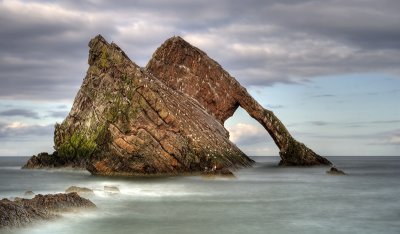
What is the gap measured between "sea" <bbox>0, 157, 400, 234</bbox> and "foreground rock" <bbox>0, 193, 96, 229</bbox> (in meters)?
0.35

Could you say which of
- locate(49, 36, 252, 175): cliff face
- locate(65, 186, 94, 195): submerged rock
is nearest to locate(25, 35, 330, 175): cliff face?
locate(49, 36, 252, 175): cliff face

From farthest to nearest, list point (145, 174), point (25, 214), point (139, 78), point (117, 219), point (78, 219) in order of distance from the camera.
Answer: point (139, 78)
point (145, 174)
point (117, 219)
point (78, 219)
point (25, 214)

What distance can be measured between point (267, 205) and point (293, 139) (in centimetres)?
3688

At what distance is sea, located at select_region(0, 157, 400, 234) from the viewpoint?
1911 centimetres

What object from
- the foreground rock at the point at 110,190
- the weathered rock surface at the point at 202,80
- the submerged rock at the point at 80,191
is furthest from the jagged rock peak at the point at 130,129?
the submerged rock at the point at 80,191

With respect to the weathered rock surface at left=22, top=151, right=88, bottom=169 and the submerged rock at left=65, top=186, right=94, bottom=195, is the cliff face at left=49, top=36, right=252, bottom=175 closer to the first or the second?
the weathered rock surface at left=22, top=151, right=88, bottom=169

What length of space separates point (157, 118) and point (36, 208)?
28.2 meters

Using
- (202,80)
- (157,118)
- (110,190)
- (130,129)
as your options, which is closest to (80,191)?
(110,190)

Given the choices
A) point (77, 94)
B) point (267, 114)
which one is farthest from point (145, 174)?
point (267, 114)

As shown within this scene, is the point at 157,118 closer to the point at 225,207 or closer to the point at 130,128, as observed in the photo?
the point at 130,128

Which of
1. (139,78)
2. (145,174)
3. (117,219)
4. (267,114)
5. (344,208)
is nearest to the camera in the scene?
(117,219)

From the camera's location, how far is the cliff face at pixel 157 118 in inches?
1777

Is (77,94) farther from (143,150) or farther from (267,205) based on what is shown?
(267,205)

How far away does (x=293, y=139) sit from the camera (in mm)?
62469
